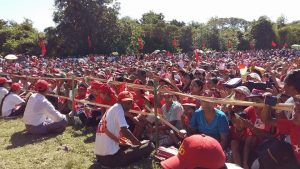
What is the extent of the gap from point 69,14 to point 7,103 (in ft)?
119

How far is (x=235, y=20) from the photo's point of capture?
138m

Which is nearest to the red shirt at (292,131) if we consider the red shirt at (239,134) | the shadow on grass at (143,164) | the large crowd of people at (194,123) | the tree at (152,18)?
the large crowd of people at (194,123)

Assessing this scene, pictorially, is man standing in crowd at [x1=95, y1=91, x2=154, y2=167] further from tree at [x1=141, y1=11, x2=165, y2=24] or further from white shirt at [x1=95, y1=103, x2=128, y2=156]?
tree at [x1=141, y1=11, x2=165, y2=24]

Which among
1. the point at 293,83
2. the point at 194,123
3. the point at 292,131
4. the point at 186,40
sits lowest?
the point at 194,123

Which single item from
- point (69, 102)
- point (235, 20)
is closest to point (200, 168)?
point (69, 102)

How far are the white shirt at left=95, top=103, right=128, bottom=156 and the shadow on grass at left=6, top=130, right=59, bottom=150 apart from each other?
325cm

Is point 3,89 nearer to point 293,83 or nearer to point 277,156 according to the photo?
point 277,156

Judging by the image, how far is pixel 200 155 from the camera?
86.4 inches

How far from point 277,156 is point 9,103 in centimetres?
903

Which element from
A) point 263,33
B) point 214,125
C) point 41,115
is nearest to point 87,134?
point 41,115

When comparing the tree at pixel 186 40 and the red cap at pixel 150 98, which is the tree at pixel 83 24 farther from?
the red cap at pixel 150 98

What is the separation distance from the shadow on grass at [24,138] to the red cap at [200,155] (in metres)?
7.30

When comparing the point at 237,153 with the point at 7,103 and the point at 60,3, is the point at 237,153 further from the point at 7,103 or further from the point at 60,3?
the point at 60,3

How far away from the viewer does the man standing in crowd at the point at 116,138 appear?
20.1 ft
